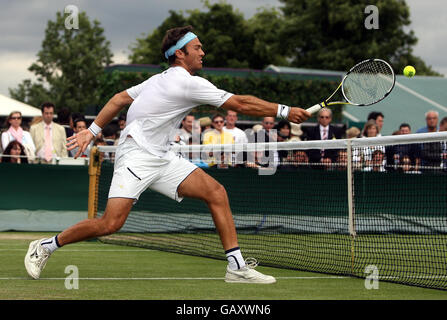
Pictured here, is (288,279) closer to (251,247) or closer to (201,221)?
(251,247)

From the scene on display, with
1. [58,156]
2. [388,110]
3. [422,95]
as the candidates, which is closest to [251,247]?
[58,156]

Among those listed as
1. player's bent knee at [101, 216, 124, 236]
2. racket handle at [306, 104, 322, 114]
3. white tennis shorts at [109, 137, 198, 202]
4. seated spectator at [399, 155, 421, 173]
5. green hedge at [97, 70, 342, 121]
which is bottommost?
player's bent knee at [101, 216, 124, 236]

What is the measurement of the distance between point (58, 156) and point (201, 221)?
125 inches

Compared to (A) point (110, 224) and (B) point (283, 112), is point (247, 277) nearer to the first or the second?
(A) point (110, 224)

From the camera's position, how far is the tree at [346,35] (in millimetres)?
61281

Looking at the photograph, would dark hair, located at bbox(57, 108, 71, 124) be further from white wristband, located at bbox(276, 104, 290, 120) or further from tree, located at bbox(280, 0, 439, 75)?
tree, located at bbox(280, 0, 439, 75)

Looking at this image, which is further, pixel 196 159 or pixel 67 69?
pixel 67 69

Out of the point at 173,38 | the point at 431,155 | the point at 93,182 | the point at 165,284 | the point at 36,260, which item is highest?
the point at 173,38

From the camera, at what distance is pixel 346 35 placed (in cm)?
6288

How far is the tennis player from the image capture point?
272 inches

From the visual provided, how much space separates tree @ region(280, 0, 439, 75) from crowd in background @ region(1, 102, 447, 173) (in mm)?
47249

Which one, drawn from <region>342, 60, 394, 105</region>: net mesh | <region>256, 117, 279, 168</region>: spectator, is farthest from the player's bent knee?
<region>256, 117, 279, 168</region>: spectator

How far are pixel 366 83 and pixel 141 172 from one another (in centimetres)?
212

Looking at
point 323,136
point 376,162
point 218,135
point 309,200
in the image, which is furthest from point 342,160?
point 218,135
